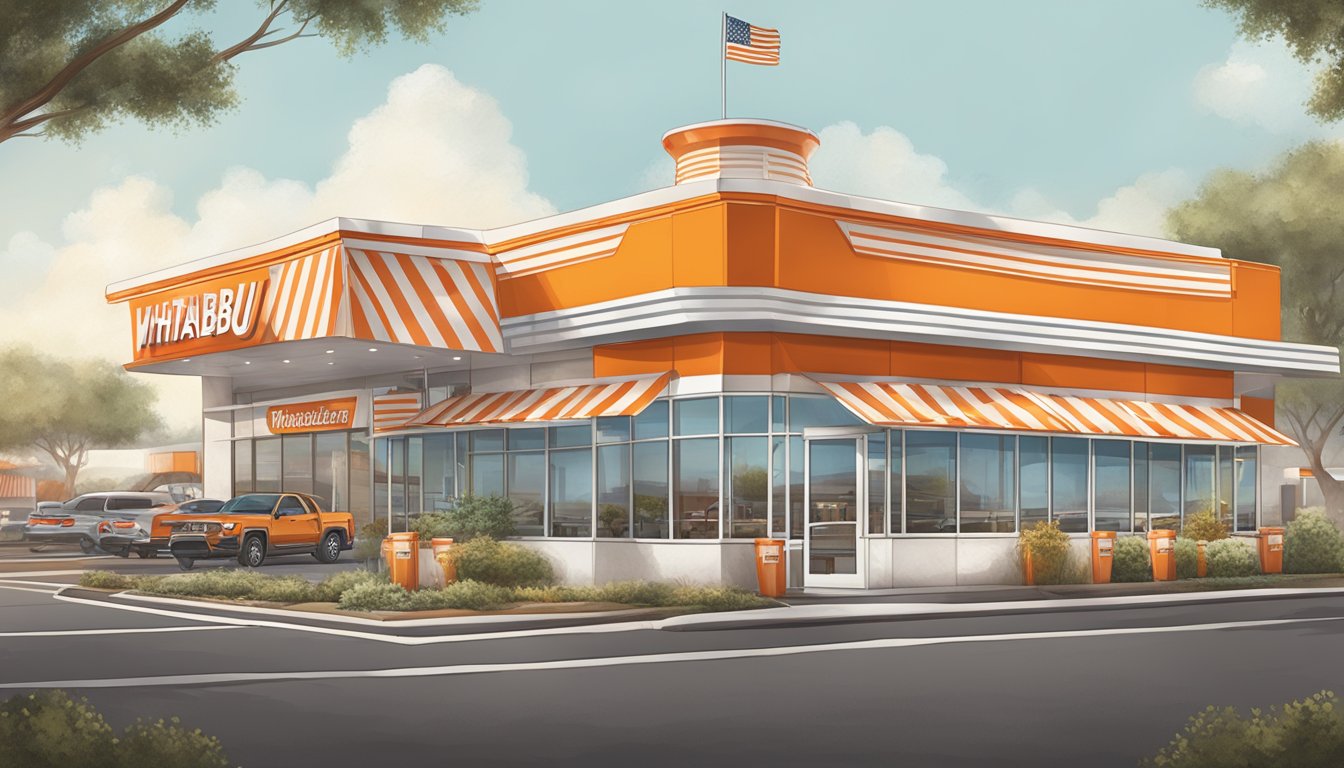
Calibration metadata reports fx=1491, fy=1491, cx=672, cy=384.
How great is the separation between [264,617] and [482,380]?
991 centimetres

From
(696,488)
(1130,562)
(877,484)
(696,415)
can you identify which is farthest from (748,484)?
(1130,562)

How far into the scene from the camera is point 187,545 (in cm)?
3316

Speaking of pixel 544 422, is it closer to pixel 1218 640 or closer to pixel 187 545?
pixel 187 545

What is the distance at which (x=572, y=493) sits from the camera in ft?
95.0

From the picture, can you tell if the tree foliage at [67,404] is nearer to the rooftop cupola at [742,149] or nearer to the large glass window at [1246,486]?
the rooftop cupola at [742,149]

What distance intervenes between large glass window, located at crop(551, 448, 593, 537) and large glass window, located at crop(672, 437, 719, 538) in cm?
203

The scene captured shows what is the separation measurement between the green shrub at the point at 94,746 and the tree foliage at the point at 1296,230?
185 feet

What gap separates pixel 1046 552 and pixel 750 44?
12.6 meters

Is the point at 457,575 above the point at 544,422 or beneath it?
beneath

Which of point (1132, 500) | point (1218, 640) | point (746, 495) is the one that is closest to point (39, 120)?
point (746, 495)

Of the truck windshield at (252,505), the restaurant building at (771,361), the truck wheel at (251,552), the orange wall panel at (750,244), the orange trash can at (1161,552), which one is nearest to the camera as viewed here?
the orange wall panel at (750,244)

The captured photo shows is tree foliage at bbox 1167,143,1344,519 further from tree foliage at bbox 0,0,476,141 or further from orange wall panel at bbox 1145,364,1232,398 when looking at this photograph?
tree foliage at bbox 0,0,476,141

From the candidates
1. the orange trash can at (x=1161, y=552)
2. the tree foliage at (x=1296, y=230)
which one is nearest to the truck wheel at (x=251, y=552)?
the orange trash can at (x=1161, y=552)

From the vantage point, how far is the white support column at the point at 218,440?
4144 centimetres
